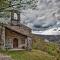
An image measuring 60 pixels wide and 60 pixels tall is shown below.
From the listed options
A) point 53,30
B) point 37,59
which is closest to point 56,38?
point 53,30

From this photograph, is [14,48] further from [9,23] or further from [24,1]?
[24,1]

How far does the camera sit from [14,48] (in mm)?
4809

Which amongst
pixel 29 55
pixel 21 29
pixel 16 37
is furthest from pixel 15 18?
pixel 29 55

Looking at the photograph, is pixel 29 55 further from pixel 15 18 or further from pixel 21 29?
pixel 15 18

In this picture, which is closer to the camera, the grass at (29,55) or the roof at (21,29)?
the grass at (29,55)

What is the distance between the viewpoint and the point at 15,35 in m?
4.82

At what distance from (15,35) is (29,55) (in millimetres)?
420

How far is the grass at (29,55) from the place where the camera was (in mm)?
4668

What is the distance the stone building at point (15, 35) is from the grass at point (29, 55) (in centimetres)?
10

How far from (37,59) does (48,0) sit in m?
1.11

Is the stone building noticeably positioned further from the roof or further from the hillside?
the hillside

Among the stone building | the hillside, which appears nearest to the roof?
the stone building

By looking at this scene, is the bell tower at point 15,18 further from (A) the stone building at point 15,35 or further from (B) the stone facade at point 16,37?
(B) the stone facade at point 16,37

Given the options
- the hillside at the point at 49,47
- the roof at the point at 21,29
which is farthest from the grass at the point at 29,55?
the roof at the point at 21,29
